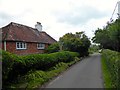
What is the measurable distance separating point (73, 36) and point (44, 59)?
27.2 meters

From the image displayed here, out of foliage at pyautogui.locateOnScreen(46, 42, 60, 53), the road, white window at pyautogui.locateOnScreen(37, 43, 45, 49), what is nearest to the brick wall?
white window at pyautogui.locateOnScreen(37, 43, 45, 49)

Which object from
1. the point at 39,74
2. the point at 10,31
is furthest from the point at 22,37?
the point at 39,74

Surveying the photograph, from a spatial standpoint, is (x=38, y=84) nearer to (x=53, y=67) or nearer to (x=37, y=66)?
(x=37, y=66)

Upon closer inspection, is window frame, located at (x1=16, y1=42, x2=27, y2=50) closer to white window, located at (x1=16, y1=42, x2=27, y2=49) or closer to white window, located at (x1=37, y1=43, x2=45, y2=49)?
white window, located at (x1=16, y1=42, x2=27, y2=49)

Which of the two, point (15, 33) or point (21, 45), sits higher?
point (15, 33)

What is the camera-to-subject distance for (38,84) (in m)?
11.9

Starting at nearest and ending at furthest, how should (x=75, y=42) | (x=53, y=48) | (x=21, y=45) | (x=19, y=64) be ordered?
(x=19, y=64)
(x=21, y=45)
(x=53, y=48)
(x=75, y=42)

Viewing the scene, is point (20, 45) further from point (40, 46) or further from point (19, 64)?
point (19, 64)

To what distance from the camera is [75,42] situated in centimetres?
4169

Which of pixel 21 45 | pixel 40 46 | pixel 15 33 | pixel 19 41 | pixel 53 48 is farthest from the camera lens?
pixel 53 48

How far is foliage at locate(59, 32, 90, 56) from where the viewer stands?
134ft

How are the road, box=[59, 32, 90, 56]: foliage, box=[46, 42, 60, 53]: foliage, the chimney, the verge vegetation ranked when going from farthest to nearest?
the chimney → box=[59, 32, 90, 56]: foliage → box=[46, 42, 60, 53]: foliage → the road → the verge vegetation

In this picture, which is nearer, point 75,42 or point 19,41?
point 19,41

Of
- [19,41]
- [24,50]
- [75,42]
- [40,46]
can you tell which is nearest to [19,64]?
[19,41]
